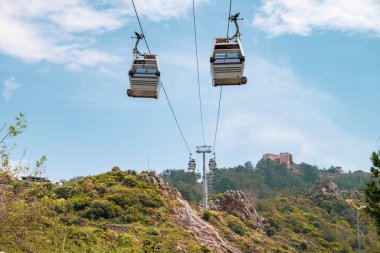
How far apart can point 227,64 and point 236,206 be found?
52.8m

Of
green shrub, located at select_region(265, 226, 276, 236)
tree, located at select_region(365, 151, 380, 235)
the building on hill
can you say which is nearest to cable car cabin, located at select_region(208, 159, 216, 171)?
green shrub, located at select_region(265, 226, 276, 236)

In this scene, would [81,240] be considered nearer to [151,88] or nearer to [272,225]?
[151,88]

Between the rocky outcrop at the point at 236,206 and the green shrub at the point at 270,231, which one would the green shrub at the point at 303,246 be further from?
the rocky outcrop at the point at 236,206

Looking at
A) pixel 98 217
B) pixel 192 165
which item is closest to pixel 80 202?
pixel 98 217

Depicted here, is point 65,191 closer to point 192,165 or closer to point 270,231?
point 192,165

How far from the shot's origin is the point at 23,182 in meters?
17.9

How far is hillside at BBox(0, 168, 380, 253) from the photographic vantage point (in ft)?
61.2

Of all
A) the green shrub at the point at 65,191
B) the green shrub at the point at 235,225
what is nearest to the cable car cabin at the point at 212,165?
the green shrub at the point at 235,225

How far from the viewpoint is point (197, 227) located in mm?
48125

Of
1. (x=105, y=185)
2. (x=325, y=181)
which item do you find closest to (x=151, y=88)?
(x=105, y=185)

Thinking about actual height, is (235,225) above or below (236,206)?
below

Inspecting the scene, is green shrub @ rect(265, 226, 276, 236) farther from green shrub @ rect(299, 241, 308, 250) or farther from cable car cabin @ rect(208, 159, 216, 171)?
cable car cabin @ rect(208, 159, 216, 171)

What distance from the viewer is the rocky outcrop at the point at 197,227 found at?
45.2 metres

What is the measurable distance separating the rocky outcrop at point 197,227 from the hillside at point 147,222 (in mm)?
110
